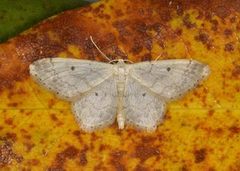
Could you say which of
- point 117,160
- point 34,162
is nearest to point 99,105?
point 117,160

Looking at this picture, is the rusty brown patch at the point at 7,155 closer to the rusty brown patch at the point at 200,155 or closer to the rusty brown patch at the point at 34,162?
the rusty brown patch at the point at 34,162

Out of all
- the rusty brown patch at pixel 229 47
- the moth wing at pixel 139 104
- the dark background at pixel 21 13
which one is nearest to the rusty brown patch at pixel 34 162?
the moth wing at pixel 139 104

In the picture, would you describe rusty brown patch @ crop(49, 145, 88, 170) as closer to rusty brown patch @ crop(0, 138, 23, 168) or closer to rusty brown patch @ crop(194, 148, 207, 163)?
rusty brown patch @ crop(0, 138, 23, 168)

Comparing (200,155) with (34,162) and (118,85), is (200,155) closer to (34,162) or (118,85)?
(118,85)

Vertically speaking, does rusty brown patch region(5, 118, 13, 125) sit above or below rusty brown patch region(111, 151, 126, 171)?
above

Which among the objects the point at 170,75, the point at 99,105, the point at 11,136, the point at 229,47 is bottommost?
the point at 11,136

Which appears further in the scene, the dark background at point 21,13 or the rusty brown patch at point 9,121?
the dark background at point 21,13

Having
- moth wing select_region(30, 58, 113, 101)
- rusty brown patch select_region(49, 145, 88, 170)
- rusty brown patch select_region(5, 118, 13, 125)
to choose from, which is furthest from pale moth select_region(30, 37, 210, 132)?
rusty brown patch select_region(5, 118, 13, 125)
